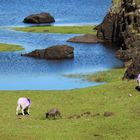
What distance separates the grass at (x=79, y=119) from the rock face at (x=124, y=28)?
21786 millimetres

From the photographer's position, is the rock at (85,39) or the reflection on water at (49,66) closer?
the reflection on water at (49,66)

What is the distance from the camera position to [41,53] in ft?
233

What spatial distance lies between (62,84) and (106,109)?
714 inches

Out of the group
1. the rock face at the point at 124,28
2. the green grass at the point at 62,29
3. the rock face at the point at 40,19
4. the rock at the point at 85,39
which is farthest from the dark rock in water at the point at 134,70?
Result: the rock face at the point at 40,19

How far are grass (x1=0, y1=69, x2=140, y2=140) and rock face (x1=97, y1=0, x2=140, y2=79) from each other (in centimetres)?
2179

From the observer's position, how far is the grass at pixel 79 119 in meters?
25.5

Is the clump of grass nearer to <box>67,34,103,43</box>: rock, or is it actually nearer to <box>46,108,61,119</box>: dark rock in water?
<box>67,34,103,43</box>: rock

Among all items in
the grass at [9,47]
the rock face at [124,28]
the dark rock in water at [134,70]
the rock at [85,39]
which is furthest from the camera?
the rock at [85,39]

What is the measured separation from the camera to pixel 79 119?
29.5m

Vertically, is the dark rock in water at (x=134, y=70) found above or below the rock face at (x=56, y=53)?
above

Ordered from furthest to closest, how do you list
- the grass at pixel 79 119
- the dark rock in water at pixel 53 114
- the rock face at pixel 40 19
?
the rock face at pixel 40 19
the dark rock in water at pixel 53 114
the grass at pixel 79 119

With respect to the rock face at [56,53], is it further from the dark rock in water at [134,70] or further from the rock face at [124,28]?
the dark rock in water at [134,70]

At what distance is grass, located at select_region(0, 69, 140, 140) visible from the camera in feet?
83.5

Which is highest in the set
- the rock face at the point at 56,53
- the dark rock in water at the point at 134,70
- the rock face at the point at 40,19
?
the dark rock in water at the point at 134,70
